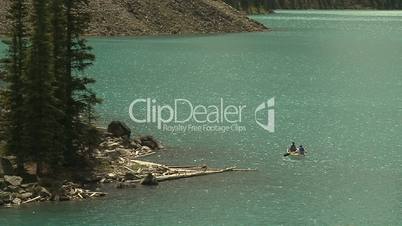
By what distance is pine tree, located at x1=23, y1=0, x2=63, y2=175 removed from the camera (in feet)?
213

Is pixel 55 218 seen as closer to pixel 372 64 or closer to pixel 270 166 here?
pixel 270 166

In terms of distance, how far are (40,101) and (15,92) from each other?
3.00 meters

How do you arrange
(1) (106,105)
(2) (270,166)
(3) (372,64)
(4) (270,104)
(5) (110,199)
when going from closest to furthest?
1. (5) (110,199)
2. (2) (270,166)
3. (1) (106,105)
4. (4) (270,104)
5. (3) (372,64)

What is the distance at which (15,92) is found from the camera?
220 ft

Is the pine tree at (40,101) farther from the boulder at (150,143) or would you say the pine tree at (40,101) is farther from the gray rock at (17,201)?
the boulder at (150,143)

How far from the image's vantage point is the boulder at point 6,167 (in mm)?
63406

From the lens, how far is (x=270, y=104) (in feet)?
401

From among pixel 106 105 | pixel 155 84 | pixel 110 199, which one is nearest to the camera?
pixel 110 199

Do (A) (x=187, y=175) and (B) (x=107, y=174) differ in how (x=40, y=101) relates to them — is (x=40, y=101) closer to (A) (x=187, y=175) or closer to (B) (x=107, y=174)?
(B) (x=107, y=174)

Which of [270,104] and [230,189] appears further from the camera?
[270,104]

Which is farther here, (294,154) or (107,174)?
(294,154)

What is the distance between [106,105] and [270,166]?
137 feet

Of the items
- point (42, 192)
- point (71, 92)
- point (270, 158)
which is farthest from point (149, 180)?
point (270, 158)

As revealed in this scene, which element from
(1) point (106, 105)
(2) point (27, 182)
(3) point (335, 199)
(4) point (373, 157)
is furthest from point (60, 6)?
(1) point (106, 105)
